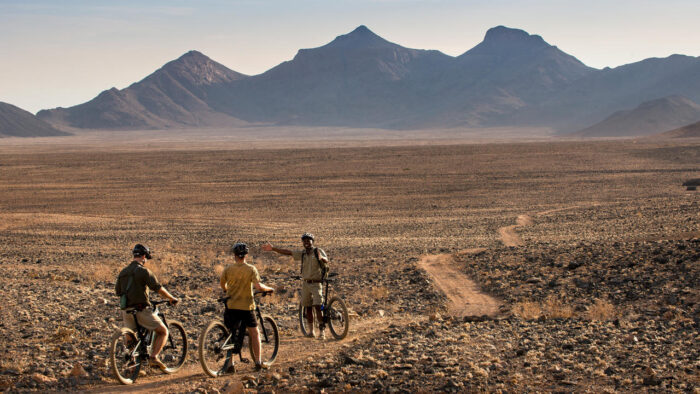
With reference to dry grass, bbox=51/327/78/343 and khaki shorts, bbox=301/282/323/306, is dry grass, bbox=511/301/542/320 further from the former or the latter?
dry grass, bbox=51/327/78/343

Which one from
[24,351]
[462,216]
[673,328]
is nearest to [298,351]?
[24,351]

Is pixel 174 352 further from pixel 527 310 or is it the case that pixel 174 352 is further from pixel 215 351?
pixel 527 310

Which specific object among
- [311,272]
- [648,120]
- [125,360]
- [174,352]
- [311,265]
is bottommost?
[174,352]

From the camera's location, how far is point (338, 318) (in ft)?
33.8

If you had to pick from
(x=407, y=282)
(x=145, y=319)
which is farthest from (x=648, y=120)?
(x=145, y=319)

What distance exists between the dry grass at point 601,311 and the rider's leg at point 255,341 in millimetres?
5951

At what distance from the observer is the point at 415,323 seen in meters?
11.2

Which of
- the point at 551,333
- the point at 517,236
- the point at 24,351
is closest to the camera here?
the point at 24,351

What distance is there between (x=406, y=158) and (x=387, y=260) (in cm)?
5268

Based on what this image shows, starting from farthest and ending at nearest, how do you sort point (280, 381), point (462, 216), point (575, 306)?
point (462, 216), point (575, 306), point (280, 381)

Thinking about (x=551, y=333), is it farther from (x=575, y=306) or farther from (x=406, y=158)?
(x=406, y=158)

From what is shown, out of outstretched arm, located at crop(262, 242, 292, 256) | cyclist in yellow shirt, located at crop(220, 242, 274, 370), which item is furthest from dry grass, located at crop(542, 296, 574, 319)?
cyclist in yellow shirt, located at crop(220, 242, 274, 370)

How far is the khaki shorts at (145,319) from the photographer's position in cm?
829

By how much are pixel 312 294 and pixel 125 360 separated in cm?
289
